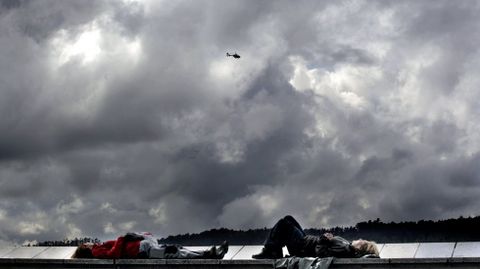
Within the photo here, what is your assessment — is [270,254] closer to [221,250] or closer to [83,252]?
[221,250]

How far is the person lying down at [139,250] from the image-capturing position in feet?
68.4

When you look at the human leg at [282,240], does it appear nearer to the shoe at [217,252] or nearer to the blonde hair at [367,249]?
the shoe at [217,252]

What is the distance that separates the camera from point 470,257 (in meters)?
18.6

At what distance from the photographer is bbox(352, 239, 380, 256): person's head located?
19906mm

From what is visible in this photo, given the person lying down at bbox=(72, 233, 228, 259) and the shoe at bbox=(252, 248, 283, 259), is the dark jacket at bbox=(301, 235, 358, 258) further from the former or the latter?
the person lying down at bbox=(72, 233, 228, 259)

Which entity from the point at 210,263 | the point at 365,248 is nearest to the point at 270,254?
the point at 210,263

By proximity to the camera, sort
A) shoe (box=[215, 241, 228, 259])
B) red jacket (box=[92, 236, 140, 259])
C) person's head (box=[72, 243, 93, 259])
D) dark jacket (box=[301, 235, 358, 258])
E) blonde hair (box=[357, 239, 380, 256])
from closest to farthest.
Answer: dark jacket (box=[301, 235, 358, 258]) → blonde hair (box=[357, 239, 380, 256]) → shoe (box=[215, 241, 228, 259]) → red jacket (box=[92, 236, 140, 259]) → person's head (box=[72, 243, 93, 259])

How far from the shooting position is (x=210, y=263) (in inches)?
811

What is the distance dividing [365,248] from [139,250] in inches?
222

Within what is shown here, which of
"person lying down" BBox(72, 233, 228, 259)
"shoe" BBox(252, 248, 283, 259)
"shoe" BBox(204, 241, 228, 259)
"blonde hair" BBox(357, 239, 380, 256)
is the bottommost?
"blonde hair" BBox(357, 239, 380, 256)

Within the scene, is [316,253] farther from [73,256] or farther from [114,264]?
[73,256]

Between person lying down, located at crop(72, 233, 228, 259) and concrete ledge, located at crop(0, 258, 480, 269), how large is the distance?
0.19 m

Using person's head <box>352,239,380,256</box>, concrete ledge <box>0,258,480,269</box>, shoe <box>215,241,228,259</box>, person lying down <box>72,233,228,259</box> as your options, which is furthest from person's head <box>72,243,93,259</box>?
person's head <box>352,239,380,256</box>

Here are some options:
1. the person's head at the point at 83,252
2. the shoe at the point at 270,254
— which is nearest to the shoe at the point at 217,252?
the shoe at the point at 270,254
